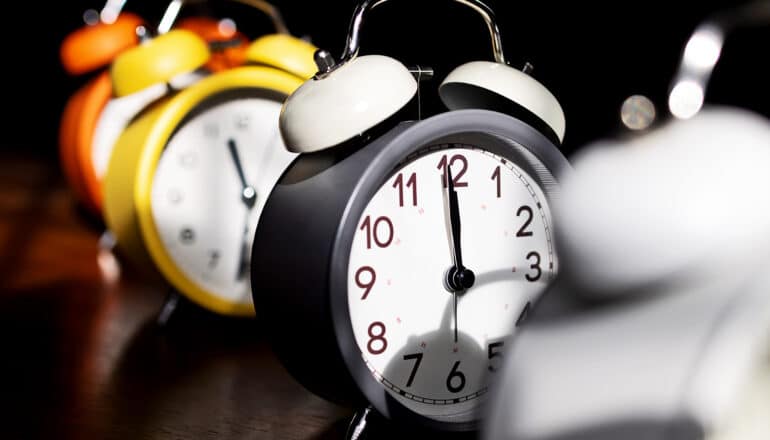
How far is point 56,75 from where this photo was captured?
503cm

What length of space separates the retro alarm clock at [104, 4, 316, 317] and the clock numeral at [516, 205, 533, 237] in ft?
1.95

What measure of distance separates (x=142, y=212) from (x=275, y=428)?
1.75 ft

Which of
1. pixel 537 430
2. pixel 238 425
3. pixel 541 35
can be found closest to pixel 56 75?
pixel 541 35

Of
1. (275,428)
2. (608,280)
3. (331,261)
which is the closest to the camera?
(608,280)

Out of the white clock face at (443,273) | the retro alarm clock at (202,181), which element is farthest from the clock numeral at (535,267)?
the retro alarm clock at (202,181)

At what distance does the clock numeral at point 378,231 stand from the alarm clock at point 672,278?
16.5 inches

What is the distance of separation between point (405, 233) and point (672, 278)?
504mm

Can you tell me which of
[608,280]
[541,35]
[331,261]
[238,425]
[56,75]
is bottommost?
[56,75]

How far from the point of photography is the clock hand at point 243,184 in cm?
176

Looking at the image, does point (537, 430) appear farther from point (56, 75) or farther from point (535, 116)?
point (56, 75)

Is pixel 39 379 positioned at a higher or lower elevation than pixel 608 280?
lower

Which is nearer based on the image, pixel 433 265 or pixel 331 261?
pixel 331 261

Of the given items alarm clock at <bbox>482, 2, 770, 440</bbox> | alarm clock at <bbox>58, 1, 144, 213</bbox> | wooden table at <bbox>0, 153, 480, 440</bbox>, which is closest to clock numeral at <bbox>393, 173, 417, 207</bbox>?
wooden table at <bbox>0, 153, 480, 440</bbox>

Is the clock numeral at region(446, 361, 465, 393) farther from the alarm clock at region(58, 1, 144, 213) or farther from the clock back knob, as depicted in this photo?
the alarm clock at region(58, 1, 144, 213)
